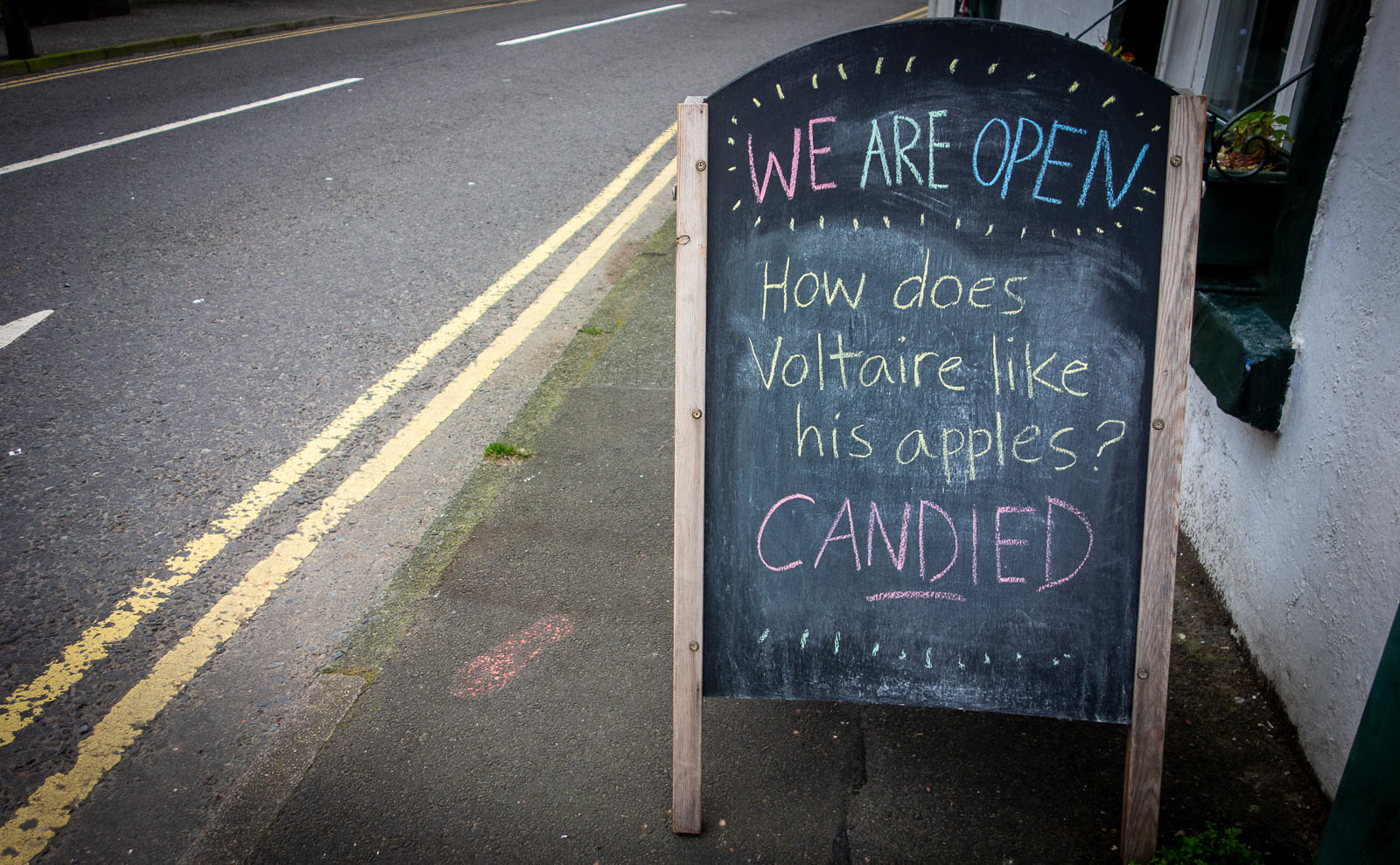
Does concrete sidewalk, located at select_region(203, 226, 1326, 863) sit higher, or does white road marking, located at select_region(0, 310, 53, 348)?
white road marking, located at select_region(0, 310, 53, 348)

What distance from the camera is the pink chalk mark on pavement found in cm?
301

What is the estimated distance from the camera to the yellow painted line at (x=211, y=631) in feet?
8.57

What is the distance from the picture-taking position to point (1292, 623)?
2.73m

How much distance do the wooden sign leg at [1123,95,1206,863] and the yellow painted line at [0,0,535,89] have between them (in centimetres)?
1240

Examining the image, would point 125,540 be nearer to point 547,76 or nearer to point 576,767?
point 576,767

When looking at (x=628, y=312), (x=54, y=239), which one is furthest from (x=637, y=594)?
(x=54, y=239)

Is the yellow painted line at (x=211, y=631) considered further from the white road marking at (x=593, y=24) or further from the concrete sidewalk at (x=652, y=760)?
the white road marking at (x=593, y=24)

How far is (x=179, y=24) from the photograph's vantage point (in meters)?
14.6

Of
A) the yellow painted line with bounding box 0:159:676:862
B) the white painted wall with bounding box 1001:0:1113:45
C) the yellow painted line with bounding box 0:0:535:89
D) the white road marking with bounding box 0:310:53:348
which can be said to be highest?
the white painted wall with bounding box 1001:0:1113:45

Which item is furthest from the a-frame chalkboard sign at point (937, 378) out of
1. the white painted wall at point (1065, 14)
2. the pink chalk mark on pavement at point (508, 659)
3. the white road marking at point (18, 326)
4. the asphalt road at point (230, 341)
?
the white road marking at point (18, 326)

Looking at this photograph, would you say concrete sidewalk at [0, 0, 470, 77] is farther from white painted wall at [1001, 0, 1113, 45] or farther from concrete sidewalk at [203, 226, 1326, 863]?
concrete sidewalk at [203, 226, 1326, 863]

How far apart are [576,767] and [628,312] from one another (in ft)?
11.0

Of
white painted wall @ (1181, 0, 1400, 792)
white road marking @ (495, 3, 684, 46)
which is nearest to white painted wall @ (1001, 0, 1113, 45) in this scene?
white painted wall @ (1181, 0, 1400, 792)

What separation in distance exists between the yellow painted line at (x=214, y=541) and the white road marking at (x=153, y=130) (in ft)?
15.0
